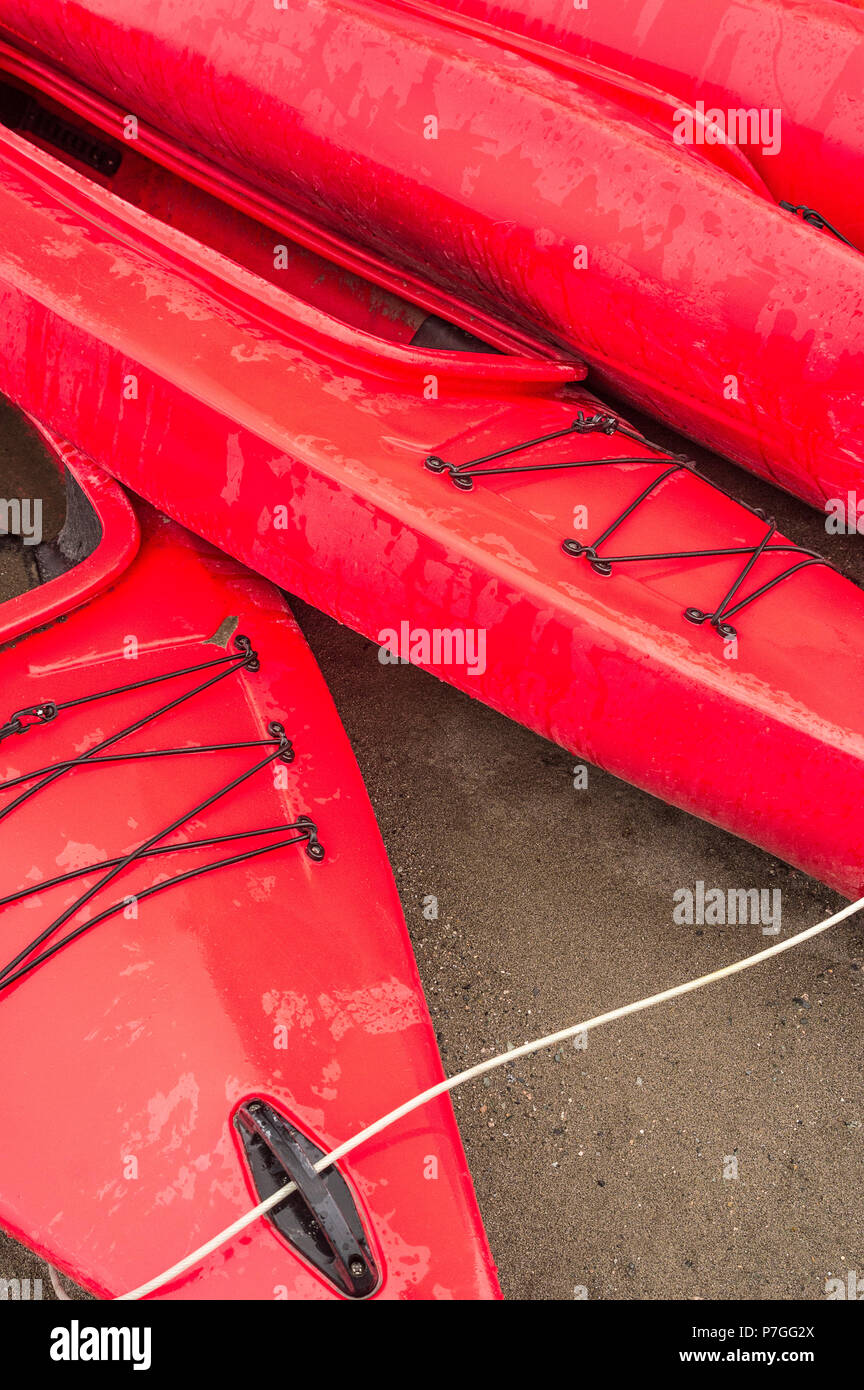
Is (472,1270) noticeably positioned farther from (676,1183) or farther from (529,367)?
(529,367)

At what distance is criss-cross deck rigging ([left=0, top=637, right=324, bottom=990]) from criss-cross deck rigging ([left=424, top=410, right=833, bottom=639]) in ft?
1.91

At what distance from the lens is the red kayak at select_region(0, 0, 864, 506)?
1801 millimetres

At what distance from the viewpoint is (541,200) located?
6.29ft

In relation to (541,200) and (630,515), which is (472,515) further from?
(541,200)

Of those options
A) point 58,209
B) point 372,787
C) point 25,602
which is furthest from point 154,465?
point 372,787

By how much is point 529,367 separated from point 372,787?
0.93m

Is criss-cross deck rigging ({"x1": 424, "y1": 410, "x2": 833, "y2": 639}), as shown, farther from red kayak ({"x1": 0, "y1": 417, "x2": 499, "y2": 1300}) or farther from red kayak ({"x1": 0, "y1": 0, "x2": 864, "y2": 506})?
red kayak ({"x1": 0, "y1": 417, "x2": 499, "y2": 1300})

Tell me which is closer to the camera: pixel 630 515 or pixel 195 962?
pixel 195 962

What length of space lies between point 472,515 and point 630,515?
0.31 m

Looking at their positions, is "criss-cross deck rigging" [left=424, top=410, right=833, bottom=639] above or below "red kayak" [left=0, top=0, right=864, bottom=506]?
below

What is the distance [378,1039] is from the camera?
1732mm

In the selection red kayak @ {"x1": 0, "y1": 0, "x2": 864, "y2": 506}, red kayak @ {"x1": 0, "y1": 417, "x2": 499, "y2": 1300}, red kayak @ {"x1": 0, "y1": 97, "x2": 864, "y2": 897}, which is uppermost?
red kayak @ {"x1": 0, "y1": 0, "x2": 864, "y2": 506}

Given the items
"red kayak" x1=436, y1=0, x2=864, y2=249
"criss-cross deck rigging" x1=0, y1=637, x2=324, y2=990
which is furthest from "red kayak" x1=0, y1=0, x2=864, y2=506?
"criss-cross deck rigging" x1=0, y1=637, x2=324, y2=990


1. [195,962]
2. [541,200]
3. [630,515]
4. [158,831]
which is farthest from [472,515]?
[195,962]
